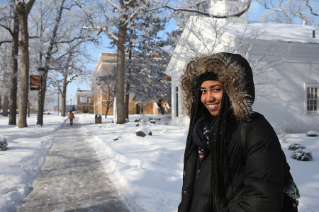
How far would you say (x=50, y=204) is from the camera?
4051 millimetres

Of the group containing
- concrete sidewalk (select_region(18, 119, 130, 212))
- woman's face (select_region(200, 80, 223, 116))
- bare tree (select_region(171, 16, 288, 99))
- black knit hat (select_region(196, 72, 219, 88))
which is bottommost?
concrete sidewalk (select_region(18, 119, 130, 212))

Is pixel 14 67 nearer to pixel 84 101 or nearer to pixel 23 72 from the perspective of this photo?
pixel 23 72

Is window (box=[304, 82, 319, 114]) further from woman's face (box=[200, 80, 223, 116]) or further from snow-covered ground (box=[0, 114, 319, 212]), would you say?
woman's face (box=[200, 80, 223, 116])

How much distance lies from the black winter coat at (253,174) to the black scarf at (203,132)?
3.7 inches

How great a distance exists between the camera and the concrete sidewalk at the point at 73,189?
3945 millimetres

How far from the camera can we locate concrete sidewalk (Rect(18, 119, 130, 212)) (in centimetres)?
395

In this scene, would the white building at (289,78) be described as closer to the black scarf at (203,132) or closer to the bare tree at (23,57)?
the black scarf at (203,132)

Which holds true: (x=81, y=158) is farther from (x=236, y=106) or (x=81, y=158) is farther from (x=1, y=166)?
(x=236, y=106)

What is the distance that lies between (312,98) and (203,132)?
13395 millimetres

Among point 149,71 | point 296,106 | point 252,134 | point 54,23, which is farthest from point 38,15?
point 252,134

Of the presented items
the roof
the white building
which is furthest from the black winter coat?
the white building

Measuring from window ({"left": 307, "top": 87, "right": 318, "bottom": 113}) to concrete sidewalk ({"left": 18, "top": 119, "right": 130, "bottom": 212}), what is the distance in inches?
447

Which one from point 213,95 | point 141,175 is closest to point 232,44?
point 141,175

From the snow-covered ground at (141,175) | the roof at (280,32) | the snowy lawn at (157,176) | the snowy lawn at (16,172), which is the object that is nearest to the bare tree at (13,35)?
the snowy lawn at (16,172)
